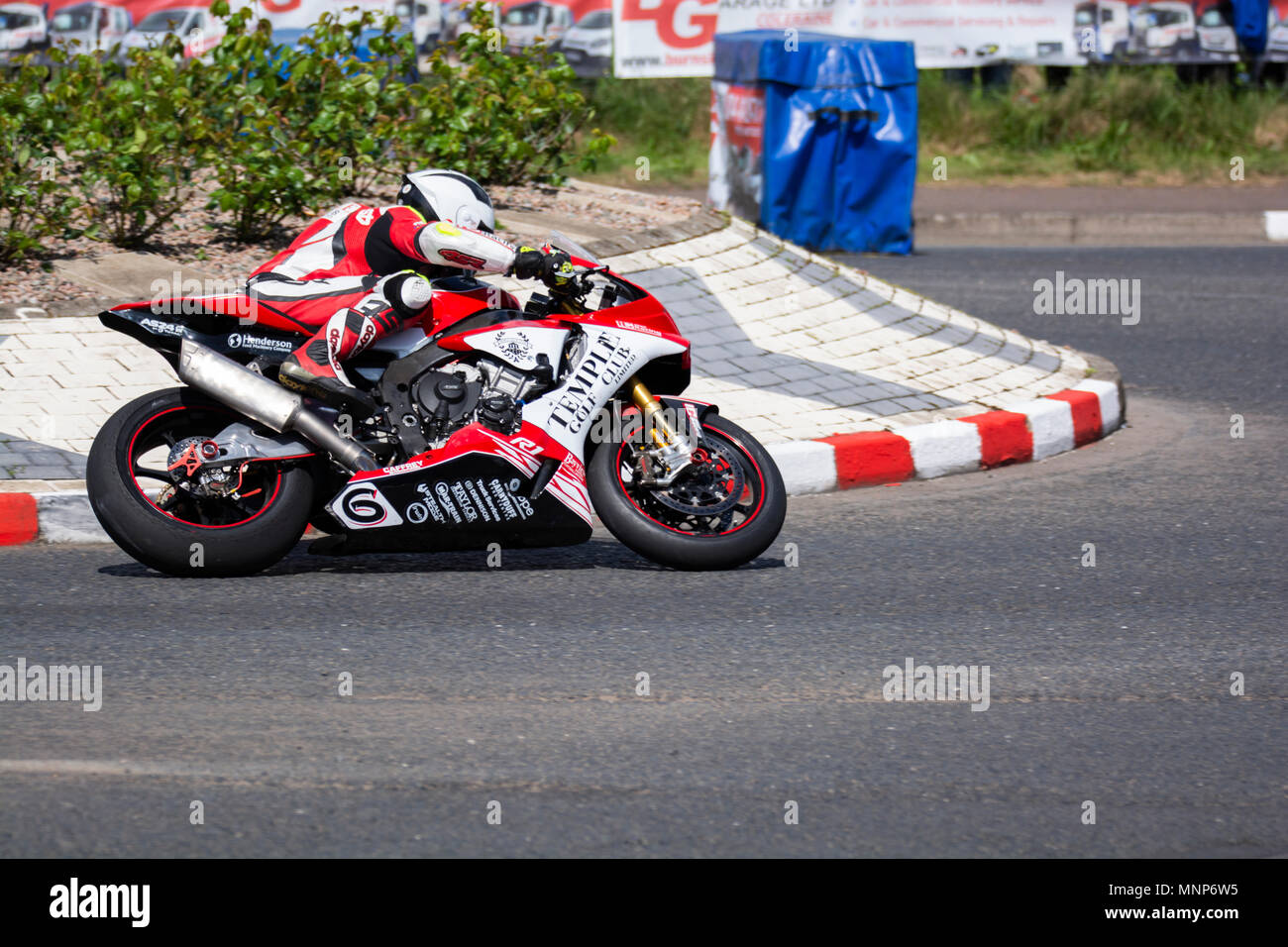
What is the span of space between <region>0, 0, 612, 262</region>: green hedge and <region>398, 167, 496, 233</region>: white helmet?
2845 millimetres

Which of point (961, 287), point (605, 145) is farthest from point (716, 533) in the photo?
point (961, 287)

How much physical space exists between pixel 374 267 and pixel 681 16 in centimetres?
1202

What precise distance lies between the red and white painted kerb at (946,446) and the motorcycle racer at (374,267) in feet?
6.29

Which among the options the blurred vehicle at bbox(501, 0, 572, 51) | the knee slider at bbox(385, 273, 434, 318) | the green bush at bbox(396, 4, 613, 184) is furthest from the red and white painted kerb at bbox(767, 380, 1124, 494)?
the blurred vehicle at bbox(501, 0, 572, 51)

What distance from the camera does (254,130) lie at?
9.15 m

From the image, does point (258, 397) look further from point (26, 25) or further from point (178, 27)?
point (26, 25)

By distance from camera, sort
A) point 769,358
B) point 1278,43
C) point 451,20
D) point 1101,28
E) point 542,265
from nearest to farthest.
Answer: point 542,265 → point 769,358 → point 451,20 → point 1101,28 → point 1278,43

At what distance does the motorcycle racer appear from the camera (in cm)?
584

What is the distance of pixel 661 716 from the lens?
457 cm

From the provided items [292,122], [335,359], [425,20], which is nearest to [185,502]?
[335,359]

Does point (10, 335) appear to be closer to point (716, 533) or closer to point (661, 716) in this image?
point (716, 533)

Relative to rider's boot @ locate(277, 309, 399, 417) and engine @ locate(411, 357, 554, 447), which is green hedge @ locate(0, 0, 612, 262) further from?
engine @ locate(411, 357, 554, 447)

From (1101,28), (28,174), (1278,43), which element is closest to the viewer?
(28,174)

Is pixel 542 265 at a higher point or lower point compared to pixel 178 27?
lower
